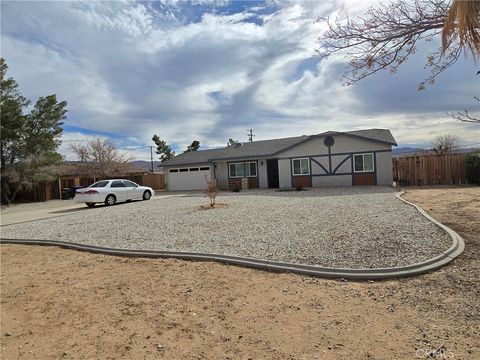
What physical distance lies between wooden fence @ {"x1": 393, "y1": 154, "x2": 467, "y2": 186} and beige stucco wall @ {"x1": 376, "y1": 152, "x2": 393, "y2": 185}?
1.29m

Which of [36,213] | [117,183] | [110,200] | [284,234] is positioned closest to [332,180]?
[117,183]

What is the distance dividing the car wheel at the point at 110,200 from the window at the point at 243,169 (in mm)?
11078

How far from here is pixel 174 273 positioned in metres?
5.52

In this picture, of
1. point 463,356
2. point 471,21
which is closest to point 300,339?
point 463,356

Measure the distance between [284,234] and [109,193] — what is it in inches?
523

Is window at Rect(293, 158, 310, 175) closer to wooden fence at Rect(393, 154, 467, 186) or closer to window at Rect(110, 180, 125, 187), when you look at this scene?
wooden fence at Rect(393, 154, 467, 186)

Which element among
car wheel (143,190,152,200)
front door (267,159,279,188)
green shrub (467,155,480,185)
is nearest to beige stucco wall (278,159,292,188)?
front door (267,159,279,188)

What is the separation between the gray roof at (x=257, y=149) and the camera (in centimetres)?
2272

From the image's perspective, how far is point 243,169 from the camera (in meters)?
27.0

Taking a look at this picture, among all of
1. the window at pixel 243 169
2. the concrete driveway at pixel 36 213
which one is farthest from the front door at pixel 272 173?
the concrete driveway at pixel 36 213

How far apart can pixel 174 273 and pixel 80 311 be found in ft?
5.00

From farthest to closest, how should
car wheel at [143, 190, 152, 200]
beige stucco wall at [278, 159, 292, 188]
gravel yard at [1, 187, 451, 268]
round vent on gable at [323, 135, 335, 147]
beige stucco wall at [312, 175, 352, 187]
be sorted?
beige stucco wall at [278, 159, 292, 188]
round vent on gable at [323, 135, 335, 147]
beige stucco wall at [312, 175, 352, 187]
car wheel at [143, 190, 152, 200]
gravel yard at [1, 187, 451, 268]

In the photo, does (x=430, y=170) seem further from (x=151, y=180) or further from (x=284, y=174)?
(x=151, y=180)

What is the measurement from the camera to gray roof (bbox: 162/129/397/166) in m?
22.7
